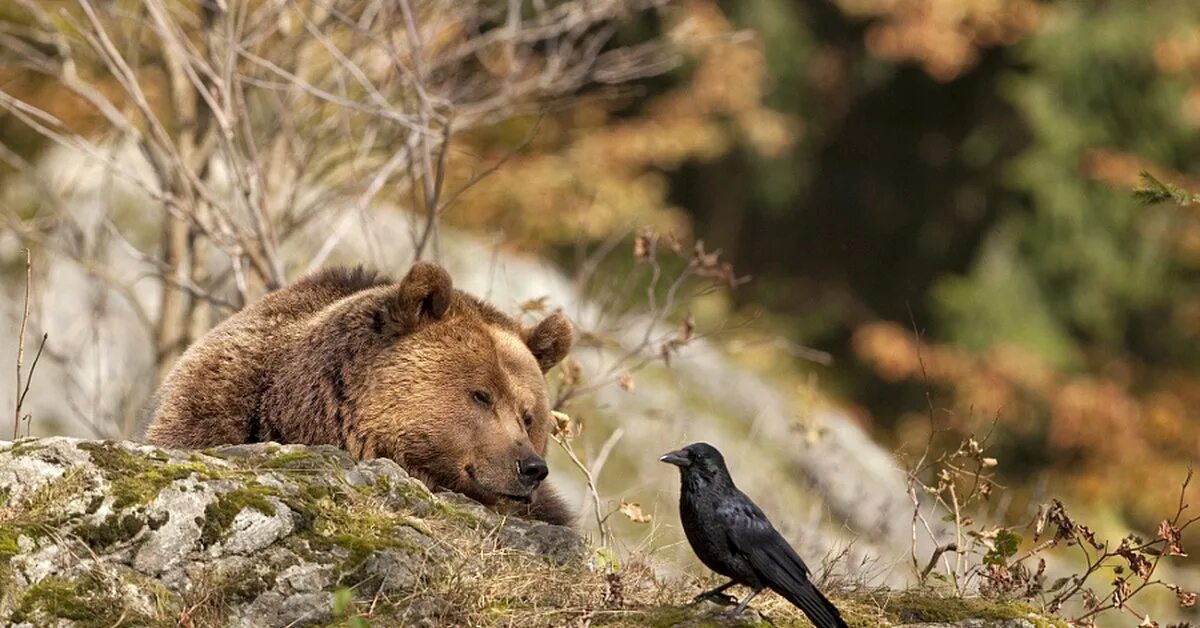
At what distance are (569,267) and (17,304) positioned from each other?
8.80 metres

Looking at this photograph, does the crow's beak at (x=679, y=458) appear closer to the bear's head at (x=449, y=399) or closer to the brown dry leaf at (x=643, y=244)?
the bear's head at (x=449, y=399)

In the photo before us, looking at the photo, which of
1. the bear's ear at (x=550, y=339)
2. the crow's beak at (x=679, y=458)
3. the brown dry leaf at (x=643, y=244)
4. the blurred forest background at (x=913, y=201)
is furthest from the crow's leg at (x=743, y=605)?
the blurred forest background at (x=913, y=201)

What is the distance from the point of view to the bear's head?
17.9ft

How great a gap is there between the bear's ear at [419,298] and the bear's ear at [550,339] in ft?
1.69

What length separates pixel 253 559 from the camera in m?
4.15

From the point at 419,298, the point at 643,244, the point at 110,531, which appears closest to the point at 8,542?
the point at 110,531

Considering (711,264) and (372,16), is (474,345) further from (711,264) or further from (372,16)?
(372,16)

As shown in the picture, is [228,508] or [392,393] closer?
[228,508]

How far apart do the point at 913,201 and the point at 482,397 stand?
17446 millimetres

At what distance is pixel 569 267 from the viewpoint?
62.8 ft

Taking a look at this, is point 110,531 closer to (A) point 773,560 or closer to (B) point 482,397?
(A) point 773,560

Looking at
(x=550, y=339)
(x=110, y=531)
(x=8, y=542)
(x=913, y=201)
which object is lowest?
(x=913, y=201)

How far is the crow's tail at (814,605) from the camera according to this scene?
4086 millimetres

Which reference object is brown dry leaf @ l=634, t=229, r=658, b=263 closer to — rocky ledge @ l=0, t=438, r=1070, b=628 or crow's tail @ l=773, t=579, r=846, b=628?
rocky ledge @ l=0, t=438, r=1070, b=628
